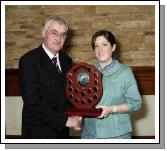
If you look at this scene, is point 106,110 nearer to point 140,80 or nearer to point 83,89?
point 83,89

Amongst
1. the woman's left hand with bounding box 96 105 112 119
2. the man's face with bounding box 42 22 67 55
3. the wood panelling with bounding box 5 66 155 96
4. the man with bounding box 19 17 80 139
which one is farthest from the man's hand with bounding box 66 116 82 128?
the wood panelling with bounding box 5 66 155 96

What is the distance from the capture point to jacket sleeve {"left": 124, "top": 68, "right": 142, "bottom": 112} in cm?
167

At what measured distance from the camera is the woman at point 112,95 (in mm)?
1664

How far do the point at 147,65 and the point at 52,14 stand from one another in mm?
802

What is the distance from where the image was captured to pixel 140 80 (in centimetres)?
236

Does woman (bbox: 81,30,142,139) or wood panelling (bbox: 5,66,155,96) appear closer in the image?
woman (bbox: 81,30,142,139)

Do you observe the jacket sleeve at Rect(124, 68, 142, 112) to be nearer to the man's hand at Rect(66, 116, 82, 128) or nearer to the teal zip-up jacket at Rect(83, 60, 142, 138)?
the teal zip-up jacket at Rect(83, 60, 142, 138)

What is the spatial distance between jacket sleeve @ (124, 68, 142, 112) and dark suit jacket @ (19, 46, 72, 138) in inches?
13.9

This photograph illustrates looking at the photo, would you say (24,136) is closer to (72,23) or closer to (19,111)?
(19,111)

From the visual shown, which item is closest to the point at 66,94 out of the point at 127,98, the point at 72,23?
the point at 127,98

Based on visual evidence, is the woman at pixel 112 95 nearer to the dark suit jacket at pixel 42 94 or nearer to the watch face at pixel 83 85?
the watch face at pixel 83 85

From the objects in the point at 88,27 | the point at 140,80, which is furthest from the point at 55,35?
the point at 140,80

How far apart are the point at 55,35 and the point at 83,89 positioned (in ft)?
1.09

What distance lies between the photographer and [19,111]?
2.40 m
